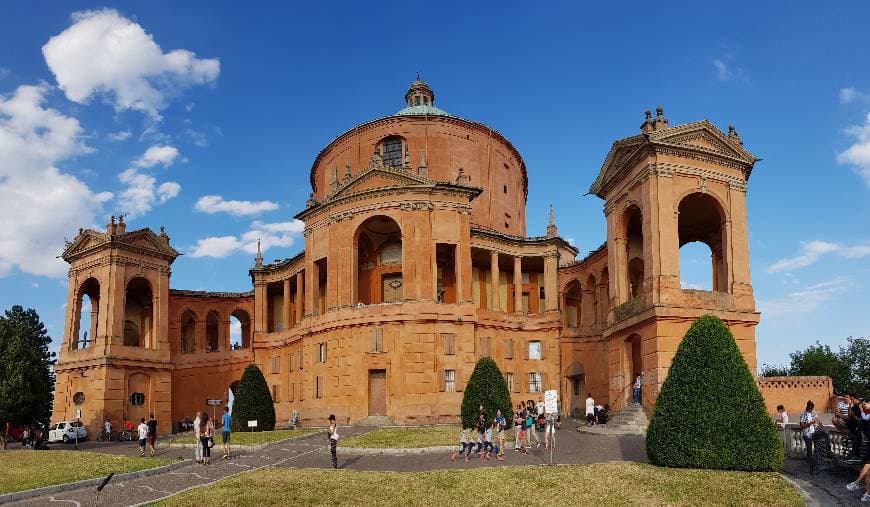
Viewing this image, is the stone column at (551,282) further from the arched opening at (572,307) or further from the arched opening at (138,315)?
the arched opening at (138,315)

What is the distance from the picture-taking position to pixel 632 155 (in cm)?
3397

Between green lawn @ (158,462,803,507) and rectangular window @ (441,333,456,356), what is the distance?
19799 millimetres

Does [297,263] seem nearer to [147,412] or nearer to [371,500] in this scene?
[147,412]

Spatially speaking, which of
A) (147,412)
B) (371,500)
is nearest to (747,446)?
(371,500)

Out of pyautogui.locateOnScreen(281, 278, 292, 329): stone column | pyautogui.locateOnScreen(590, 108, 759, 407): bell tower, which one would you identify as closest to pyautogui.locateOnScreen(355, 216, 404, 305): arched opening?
pyautogui.locateOnScreen(281, 278, 292, 329): stone column

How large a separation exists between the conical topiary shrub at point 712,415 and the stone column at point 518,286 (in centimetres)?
2698

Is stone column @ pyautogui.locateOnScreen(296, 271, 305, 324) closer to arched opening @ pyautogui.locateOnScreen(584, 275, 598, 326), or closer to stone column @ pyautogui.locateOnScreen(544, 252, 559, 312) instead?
stone column @ pyautogui.locateOnScreen(544, 252, 559, 312)

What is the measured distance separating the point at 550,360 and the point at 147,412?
27285 mm

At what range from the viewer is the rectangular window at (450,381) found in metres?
41.0

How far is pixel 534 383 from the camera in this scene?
47.3 m

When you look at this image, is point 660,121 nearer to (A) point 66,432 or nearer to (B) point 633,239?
(B) point 633,239

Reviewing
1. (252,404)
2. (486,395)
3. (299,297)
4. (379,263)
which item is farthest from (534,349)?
(252,404)

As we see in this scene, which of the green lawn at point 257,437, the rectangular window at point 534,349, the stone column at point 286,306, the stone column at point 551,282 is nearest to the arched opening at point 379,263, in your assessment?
the rectangular window at point 534,349

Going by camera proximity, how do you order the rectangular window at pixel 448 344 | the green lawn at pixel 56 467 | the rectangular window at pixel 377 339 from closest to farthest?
1. the green lawn at pixel 56 467
2. the rectangular window at pixel 377 339
3. the rectangular window at pixel 448 344
